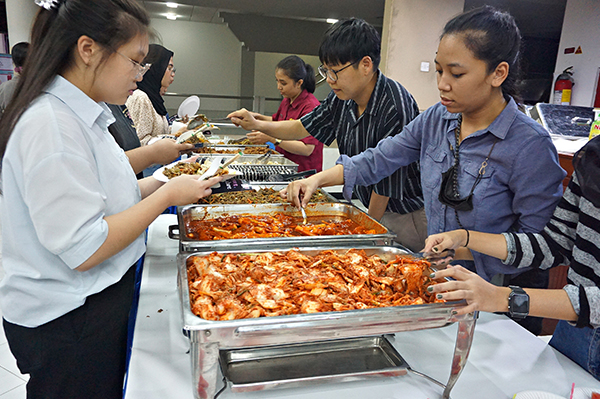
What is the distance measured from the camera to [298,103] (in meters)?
3.65

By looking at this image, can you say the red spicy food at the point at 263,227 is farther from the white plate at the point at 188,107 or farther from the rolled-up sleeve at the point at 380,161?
the white plate at the point at 188,107

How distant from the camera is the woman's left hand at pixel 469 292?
35.5 inches

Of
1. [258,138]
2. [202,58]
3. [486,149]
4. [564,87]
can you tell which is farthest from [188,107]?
[202,58]

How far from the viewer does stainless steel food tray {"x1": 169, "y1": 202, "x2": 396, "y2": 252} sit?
1.36 meters

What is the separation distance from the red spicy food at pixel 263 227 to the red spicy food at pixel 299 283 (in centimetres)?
30

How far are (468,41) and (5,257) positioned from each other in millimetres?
1445

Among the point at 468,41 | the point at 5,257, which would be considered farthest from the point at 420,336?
the point at 5,257

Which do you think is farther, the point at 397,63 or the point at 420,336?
the point at 397,63

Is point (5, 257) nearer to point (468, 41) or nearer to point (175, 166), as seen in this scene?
point (175, 166)

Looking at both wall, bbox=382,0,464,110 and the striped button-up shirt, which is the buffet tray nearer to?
the striped button-up shirt

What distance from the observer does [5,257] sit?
1.01 metres

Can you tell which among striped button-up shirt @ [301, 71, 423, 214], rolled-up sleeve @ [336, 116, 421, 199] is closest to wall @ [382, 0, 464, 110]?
striped button-up shirt @ [301, 71, 423, 214]

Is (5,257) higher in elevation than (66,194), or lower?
lower

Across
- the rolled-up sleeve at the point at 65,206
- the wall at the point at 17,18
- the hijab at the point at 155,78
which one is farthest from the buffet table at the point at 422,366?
the wall at the point at 17,18
